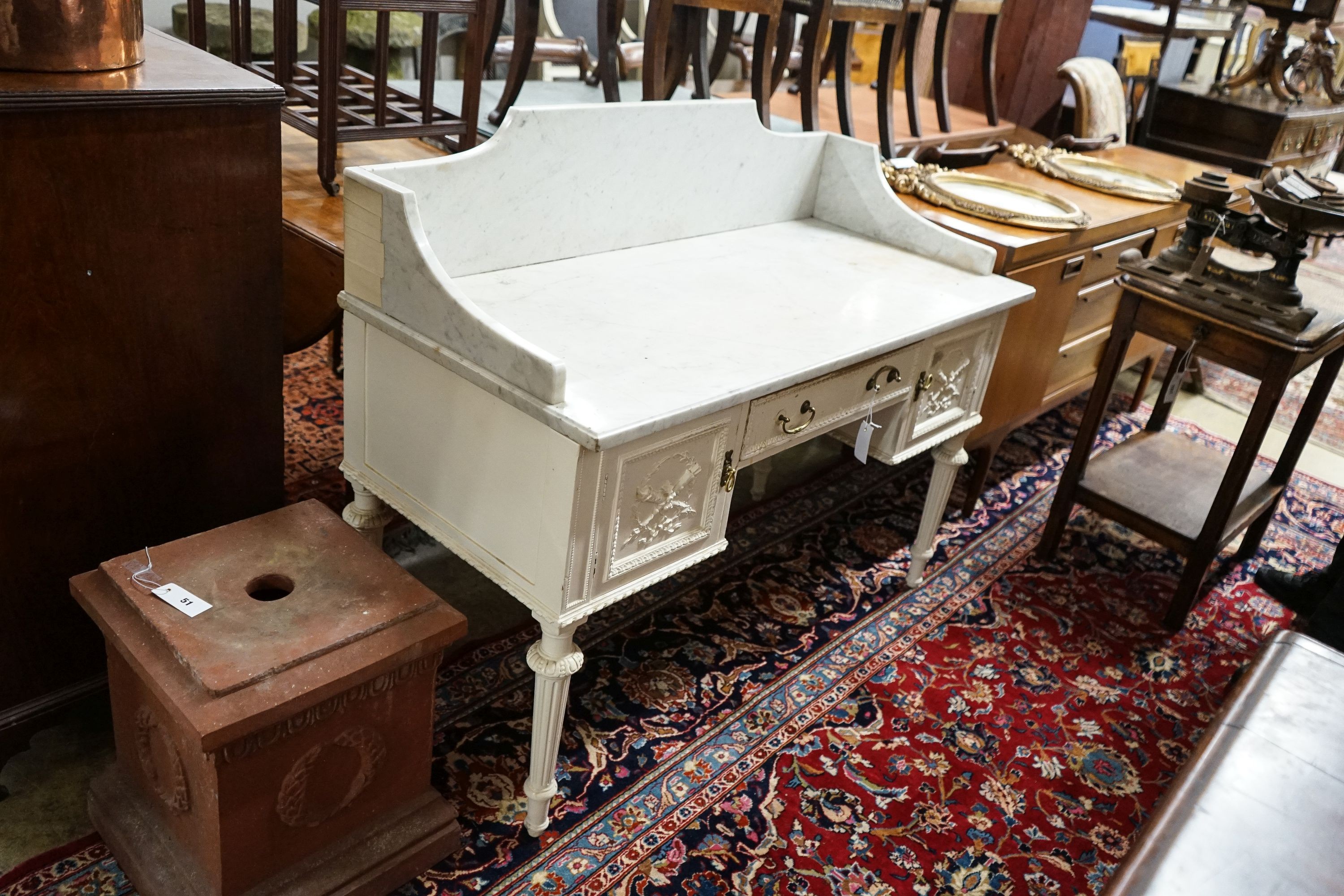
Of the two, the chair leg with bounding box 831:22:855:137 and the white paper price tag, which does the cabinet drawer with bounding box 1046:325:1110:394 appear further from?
the white paper price tag

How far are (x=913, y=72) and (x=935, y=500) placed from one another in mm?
1997

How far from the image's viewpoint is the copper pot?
59.4 inches

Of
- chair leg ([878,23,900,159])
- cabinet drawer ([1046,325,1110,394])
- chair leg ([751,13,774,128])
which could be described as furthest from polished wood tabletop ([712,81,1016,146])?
cabinet drawer ([1046,325,1110,394])

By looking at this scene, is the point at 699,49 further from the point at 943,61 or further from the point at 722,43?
→ the point at 943,61

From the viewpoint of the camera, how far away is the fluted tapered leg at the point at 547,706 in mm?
1730

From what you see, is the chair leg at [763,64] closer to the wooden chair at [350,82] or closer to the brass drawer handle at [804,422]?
the wooden chair at [350,82]

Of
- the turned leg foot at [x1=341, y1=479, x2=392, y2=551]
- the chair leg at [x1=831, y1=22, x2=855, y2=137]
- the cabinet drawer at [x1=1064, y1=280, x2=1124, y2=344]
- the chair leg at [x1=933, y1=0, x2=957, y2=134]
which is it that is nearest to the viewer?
the turned leg foot at [x1=341, y1=479, x2=392, y2=551]

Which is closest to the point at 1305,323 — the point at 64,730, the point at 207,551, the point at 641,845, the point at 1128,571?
the point at 1128,571

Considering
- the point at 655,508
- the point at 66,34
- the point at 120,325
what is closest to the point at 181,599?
the point at 120,325

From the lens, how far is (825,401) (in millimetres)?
2018

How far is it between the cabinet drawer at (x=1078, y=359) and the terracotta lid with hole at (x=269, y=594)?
7.20 feet

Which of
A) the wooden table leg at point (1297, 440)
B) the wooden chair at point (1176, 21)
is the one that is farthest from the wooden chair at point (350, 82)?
the wooden chair at point (1176, 21)

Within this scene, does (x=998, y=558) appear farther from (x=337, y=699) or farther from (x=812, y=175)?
(x=337, y=699)

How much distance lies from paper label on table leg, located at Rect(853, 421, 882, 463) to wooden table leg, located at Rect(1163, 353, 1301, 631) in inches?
39.7
